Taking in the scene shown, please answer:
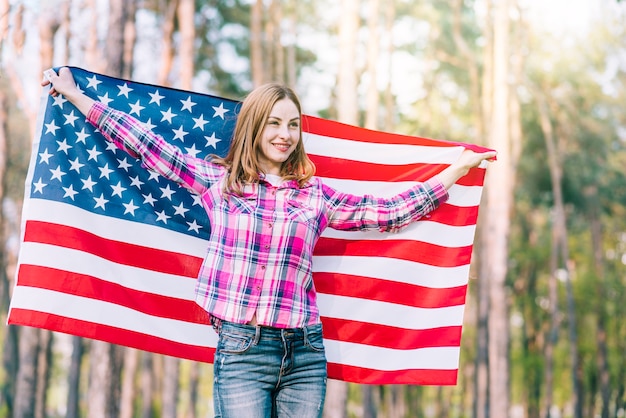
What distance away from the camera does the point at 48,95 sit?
4.62 meters

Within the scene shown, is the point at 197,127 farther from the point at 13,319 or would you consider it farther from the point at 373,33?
the point at 373,33

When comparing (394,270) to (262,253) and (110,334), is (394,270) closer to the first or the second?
(262,253)

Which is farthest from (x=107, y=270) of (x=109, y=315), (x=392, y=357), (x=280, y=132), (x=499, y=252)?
(x=499, y=252)

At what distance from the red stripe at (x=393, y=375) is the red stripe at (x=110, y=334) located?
2.65ft

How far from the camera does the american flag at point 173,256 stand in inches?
183

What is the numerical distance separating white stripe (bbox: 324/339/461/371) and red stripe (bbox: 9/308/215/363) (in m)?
0.80

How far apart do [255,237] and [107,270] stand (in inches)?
64.4

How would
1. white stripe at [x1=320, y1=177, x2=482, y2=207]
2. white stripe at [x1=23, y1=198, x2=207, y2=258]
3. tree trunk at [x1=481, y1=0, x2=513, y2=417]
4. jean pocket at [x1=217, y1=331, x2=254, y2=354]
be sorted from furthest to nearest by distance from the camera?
tree trunk at [x1=481, y1=0, x2=513, y2=417]
white stripe at [x1=320, y1=177, x2=482, y2=207]
white stripe at [x1=23, y1=198, x2=207, y2=258]
jean pocket at [x1=217, y1=331, x2=254, y2=354]

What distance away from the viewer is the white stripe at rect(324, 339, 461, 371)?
476 cm

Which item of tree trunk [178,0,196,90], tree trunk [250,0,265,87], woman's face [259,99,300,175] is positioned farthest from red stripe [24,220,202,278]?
tree trunk [250,0,265,87]


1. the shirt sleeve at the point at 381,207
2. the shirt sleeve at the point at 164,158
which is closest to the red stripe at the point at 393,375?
the shirt sleeve at the point at 381,207

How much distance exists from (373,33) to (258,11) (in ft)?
15.1

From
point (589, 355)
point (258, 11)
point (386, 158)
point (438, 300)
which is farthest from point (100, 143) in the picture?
point (589, 355)

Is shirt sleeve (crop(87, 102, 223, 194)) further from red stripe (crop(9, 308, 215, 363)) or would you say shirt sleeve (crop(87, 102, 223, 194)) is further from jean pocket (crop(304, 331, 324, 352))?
Result: red stripe (crop(9, 308, 215, 363))
